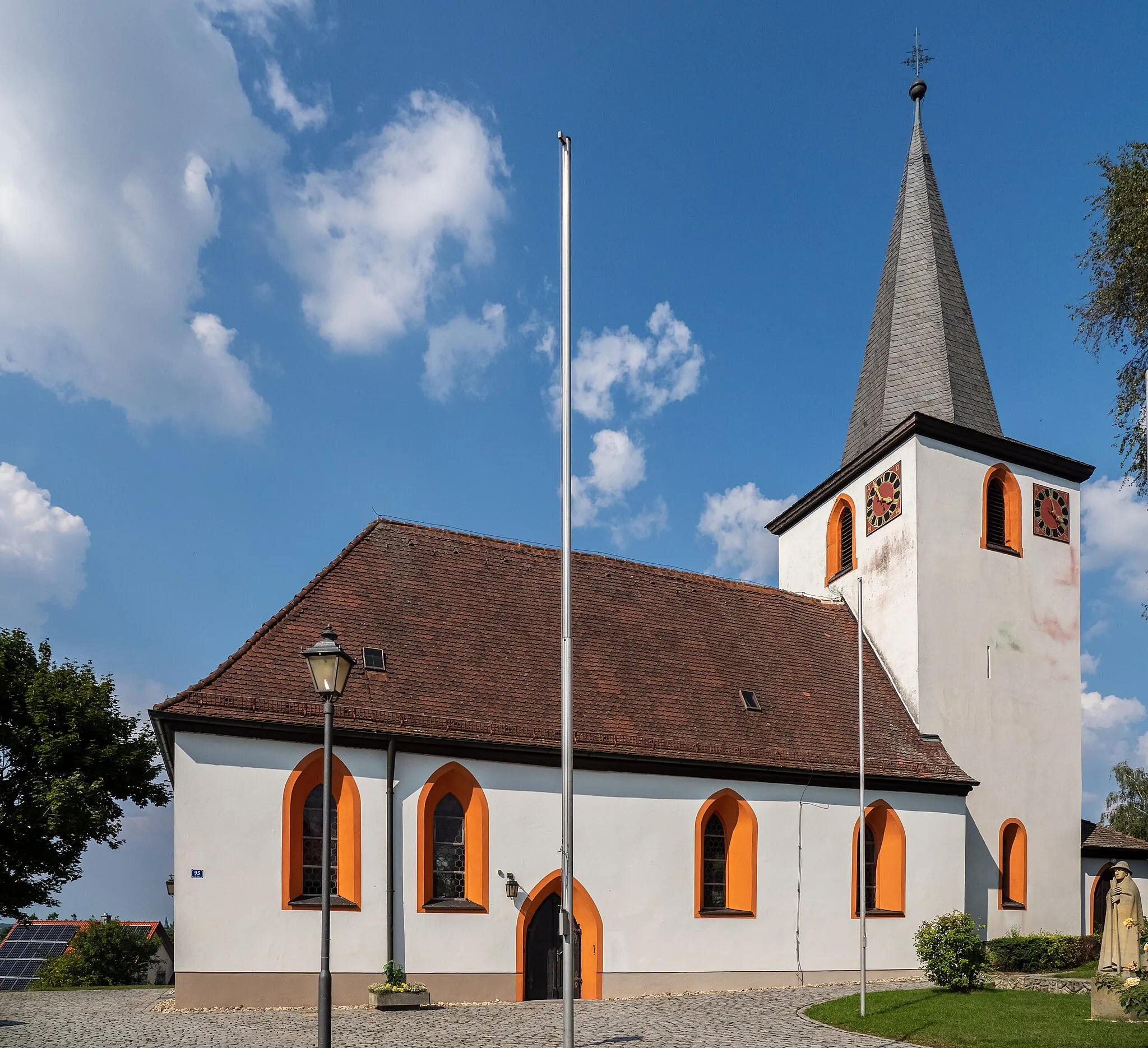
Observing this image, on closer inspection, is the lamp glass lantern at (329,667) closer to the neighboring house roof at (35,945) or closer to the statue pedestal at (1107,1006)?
the statue pedestal at (1107,1006)

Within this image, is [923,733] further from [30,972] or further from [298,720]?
[30,972]

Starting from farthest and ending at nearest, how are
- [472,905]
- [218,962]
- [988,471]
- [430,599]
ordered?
[988,471] < [430,599] < [472,905] < [218,962]

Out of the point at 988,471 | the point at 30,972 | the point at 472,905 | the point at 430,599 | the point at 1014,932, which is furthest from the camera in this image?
the point at 30,972

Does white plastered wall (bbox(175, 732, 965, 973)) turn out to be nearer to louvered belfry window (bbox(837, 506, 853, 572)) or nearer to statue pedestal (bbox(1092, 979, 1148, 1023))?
statue pedestal (bbox(1092, 979, 1148, 1023))

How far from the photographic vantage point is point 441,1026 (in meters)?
14.2

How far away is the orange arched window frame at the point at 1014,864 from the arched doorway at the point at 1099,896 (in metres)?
2.33

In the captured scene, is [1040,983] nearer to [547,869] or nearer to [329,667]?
[547,869]

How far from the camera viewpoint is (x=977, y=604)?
948 inches

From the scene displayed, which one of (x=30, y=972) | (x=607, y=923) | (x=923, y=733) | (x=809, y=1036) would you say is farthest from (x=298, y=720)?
(x=30, y=972)

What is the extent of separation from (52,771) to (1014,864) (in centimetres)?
2379

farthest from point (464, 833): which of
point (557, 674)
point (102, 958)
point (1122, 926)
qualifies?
point (102, 958)

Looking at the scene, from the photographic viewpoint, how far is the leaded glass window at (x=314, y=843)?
1666 cm

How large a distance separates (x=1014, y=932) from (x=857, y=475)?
432 inches

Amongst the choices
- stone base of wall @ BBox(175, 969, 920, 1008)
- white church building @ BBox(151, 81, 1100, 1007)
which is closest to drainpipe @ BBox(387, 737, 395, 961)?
white church building @ BBox(151, 81, 1100, 1007)
